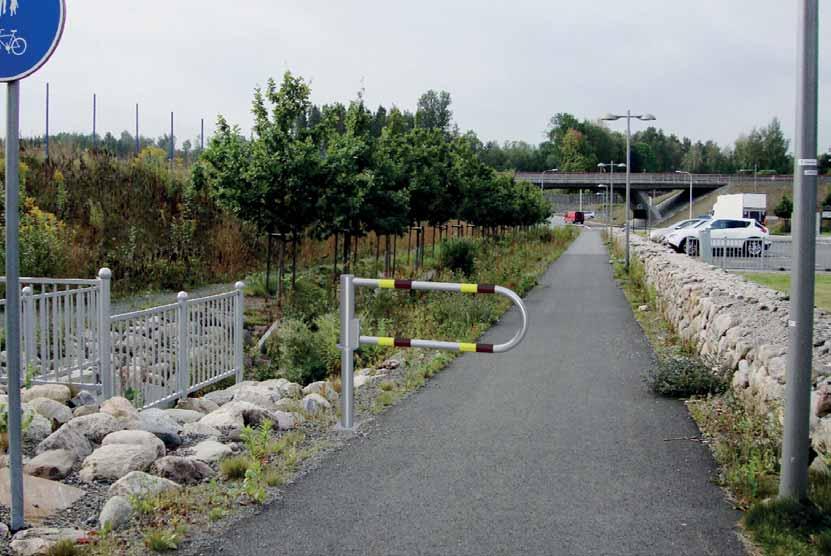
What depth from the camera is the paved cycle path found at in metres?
4.64

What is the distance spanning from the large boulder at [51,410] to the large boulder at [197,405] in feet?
5.79

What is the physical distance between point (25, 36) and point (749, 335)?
6658 mm

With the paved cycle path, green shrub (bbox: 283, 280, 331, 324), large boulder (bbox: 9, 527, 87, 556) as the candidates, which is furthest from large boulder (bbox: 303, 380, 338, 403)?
green shrub (bbox: 283, 280, 331, 324)

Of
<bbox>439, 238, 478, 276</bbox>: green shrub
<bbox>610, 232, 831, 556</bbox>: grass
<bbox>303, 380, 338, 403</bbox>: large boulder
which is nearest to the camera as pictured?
<bbox>610, 232, 831, 556</bbox>: grass

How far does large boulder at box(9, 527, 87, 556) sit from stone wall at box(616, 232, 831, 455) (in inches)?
176

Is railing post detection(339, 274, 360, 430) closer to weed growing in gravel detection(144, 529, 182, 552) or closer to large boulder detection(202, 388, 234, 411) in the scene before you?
weed growing in gravel detection(144, 529, 182, 552)

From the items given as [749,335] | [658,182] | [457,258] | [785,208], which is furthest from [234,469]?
[658,182]

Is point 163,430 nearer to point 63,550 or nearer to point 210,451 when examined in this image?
point 210,451

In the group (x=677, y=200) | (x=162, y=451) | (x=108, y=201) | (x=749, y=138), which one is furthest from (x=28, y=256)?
(x=749, y=138)

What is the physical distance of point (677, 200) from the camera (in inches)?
4584

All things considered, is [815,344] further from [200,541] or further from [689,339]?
[200,541]

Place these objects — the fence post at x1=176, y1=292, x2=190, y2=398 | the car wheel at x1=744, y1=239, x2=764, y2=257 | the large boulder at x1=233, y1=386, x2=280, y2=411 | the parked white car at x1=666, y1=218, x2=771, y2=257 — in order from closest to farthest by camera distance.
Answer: the large boulder at x1=233, y1=386, x2=280, y2=411, the fence post at x1=176, y1=292, x2=190, y2=398, the car wheel at x1=744, y1=239, x2=764, y2=257, the parked white car at x1=666, y1=218, x2=771, y2=257

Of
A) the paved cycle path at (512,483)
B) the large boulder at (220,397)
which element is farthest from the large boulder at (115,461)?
the large boulder at (220,397)

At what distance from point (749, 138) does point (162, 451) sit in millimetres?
163200
